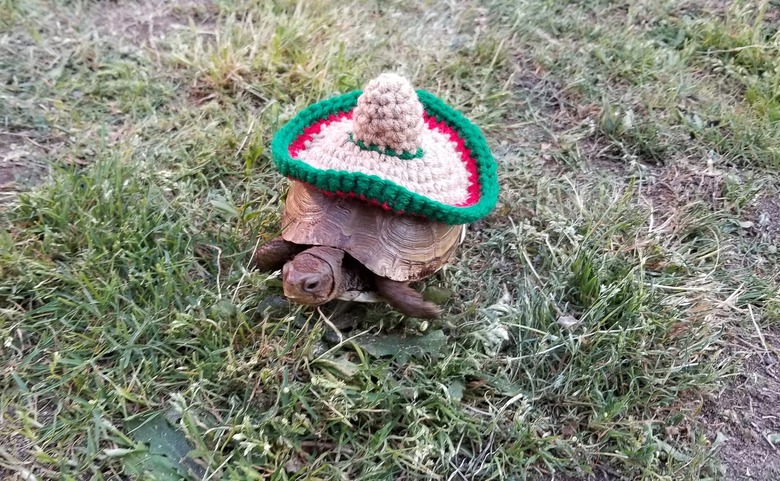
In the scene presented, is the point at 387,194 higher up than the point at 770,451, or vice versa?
the point at 387,194

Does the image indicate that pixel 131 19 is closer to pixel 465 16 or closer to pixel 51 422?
pixel 465 16

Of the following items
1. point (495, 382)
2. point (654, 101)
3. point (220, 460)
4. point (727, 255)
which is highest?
point (654, 101)

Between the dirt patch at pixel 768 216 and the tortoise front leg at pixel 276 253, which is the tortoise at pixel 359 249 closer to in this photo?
the tortoise front leg at pixel 276 253

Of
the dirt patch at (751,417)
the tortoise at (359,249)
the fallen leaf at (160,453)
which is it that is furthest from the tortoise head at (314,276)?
the dirt patch at (751,417)

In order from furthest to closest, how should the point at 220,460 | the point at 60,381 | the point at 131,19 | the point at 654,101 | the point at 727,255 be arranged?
the point at 131,19
the point at 654,101
the point at 727,255
the point at 60,381
the point at 220,460

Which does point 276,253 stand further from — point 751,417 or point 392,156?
point 751,417

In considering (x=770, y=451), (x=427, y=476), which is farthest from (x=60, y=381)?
(x=770, y=451)

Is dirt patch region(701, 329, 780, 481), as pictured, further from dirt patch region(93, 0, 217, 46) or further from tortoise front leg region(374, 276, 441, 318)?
dirt patch region(93, 0, 217, 46)
